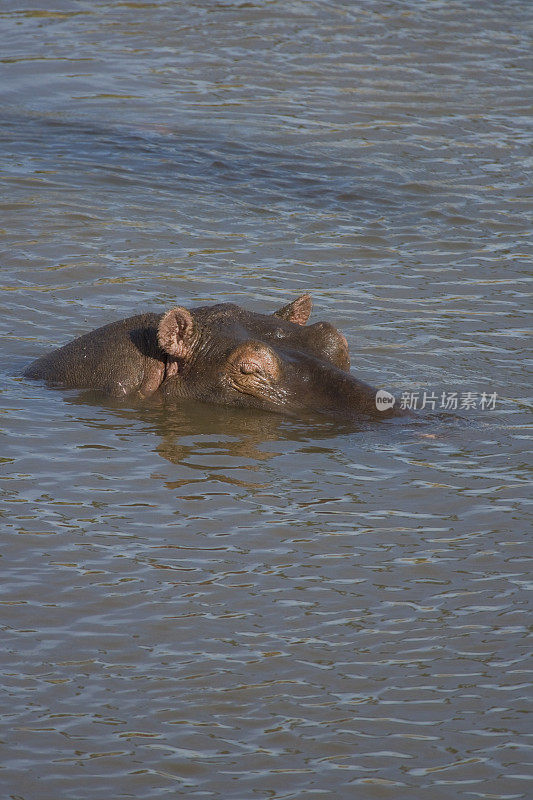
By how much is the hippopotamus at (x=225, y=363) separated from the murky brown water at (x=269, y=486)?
148mm

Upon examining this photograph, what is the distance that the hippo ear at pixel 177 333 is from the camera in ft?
24.5

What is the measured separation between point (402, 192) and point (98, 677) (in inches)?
349

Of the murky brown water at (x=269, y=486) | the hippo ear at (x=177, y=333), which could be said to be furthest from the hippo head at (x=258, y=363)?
the murky brown water at (x=269, y=486)

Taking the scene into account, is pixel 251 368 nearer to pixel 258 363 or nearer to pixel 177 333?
pixel 258 363

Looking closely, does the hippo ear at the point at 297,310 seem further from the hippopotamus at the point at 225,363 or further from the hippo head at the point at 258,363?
the hippo head at the point at 258,363

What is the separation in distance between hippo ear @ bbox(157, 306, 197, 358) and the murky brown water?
1.33 ft

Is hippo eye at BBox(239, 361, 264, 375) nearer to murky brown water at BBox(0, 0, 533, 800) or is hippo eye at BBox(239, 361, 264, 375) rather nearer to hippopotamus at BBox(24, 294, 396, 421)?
hippopotamus at BBox(24, 294, 396, 421)

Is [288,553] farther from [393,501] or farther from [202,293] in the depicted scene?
[202,293]

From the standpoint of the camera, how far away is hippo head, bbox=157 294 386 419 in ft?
24.1

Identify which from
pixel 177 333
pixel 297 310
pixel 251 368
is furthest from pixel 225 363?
pixel 297 310

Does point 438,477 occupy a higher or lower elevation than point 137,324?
lower

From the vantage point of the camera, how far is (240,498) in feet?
21.2

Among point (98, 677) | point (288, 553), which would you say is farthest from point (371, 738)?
point (288, 553)

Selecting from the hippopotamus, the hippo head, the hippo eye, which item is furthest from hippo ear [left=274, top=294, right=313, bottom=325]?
the hippo eye
